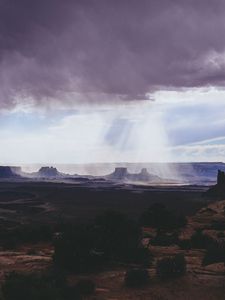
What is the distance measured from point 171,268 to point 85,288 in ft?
11.7

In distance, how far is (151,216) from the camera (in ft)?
107

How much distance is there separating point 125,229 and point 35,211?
2063 inches

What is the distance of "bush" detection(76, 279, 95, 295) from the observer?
1382 cm

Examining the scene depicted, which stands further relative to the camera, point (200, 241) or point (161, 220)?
point (161, 220)

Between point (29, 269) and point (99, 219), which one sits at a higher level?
point (99, 219)

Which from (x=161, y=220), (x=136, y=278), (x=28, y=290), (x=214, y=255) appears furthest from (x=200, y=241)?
(x=28, y=290)

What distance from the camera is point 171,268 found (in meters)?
15.5

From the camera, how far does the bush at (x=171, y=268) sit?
15.4 meters

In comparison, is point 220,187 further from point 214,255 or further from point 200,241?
point 214,255

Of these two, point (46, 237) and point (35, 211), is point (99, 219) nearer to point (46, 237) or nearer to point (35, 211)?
point (46, 237)

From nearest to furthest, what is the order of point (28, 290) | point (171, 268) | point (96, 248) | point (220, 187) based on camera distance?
point (28, 290) < point (171, 268) < point (96, 248) < point (220, 187)

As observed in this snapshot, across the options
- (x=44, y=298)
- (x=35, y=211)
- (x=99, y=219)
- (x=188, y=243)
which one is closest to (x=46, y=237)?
(x=99, y=219)

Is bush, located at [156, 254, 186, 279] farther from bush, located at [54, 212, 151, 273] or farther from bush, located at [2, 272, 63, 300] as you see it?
bush, located at [2, 272, 63, 300]

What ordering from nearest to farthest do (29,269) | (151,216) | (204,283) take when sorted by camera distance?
(204,283), (29,269), (151,216)
